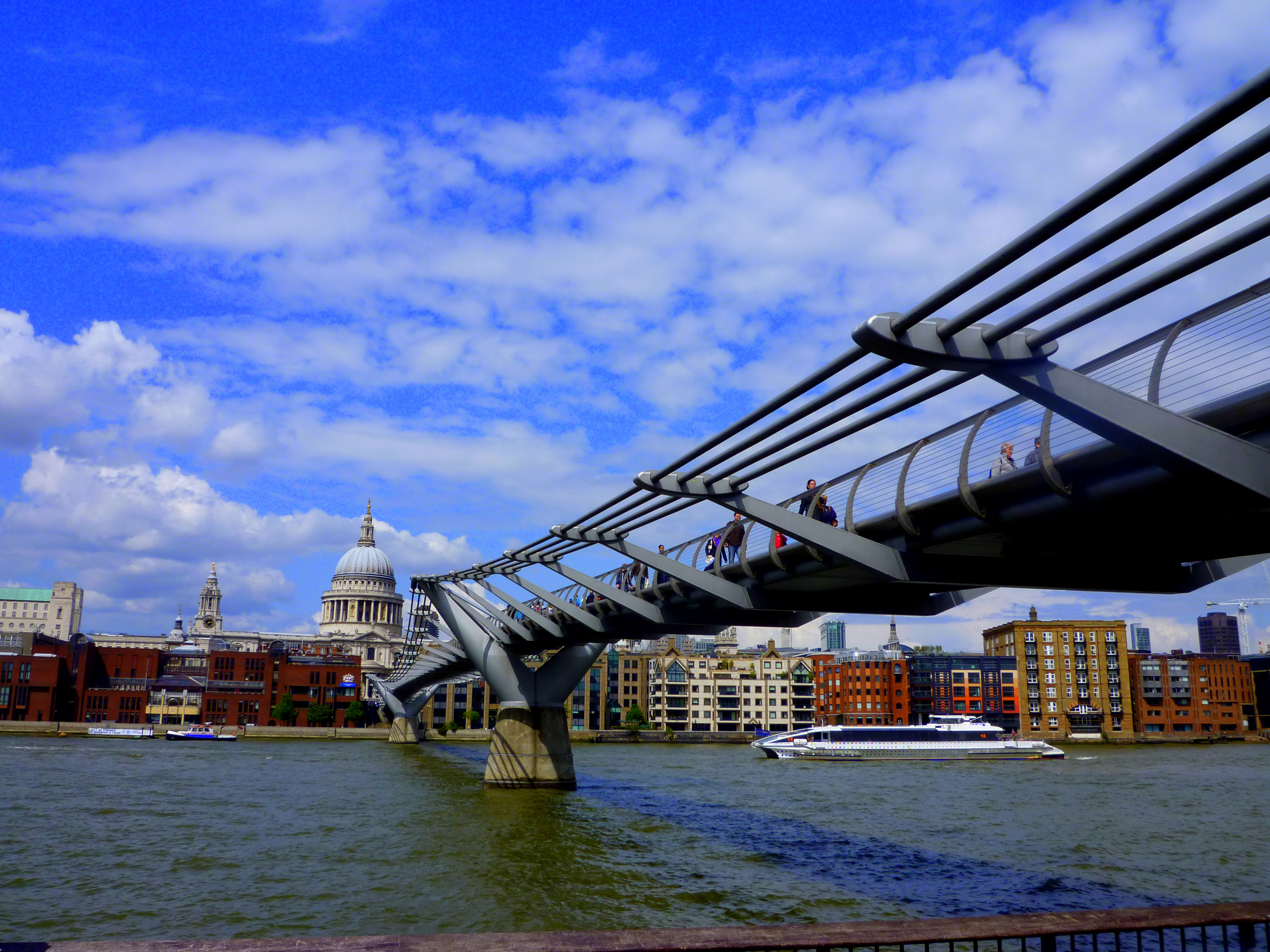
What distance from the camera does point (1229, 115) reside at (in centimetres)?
620

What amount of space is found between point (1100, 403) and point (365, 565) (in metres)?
182

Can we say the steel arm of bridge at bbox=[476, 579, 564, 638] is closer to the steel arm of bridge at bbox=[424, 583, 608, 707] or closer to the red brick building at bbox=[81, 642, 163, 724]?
the steel arm of bridge at bbox=[424, 583, 608, 707]

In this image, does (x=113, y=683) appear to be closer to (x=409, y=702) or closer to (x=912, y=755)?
(x=409, y=702)

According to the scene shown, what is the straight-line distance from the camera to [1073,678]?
12112cm

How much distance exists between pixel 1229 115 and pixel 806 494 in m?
11.2

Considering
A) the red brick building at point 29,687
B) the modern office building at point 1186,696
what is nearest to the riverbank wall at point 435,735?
the red brick building at point 29,687

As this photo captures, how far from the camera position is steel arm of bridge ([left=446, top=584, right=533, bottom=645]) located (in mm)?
38000

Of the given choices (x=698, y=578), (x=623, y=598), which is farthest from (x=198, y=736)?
(x=698, y=578)

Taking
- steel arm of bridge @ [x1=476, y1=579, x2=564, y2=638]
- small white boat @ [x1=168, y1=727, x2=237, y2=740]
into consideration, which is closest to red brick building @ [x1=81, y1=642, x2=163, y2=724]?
small white boat @ [x1=168, y1=727, x2=237, y2=740]

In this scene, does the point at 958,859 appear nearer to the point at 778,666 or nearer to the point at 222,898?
the point at 222,898

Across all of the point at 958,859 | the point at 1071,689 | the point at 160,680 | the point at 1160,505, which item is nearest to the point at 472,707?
the point at 160,680

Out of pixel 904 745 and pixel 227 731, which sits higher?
pixel 904 745

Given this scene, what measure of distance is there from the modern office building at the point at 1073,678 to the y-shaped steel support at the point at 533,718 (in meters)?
91.5

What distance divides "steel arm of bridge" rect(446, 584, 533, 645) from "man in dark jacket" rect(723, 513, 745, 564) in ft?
60.1
